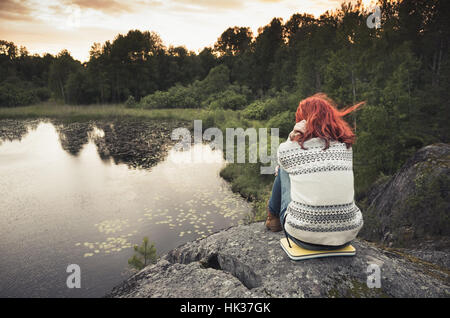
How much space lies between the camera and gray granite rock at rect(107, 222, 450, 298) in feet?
8.41

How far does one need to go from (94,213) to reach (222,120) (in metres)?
17.0

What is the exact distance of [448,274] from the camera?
3.16 m

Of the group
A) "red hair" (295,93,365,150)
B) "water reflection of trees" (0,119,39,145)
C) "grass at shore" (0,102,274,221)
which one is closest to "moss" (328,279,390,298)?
"red hair" (295,93,365,150)

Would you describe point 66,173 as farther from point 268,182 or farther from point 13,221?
point 268,182

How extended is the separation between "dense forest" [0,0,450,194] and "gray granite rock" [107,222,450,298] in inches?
328

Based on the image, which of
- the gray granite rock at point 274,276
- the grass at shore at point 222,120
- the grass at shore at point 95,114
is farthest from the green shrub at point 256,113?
the gray granite rock at point 274,276

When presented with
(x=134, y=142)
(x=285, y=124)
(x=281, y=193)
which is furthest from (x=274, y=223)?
(x=134, y=142)

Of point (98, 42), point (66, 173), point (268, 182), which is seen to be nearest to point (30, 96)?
point (98, 42)

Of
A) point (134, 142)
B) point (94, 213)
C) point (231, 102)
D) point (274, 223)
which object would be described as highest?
point (231, 102)

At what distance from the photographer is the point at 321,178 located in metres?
2.49

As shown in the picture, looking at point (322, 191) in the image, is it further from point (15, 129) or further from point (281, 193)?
point (15, 129)

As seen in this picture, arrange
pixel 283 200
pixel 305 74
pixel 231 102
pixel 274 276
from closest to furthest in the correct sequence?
pixel 274 276 < pixel 283 200 < pixel 305 74 < pixel 231 102

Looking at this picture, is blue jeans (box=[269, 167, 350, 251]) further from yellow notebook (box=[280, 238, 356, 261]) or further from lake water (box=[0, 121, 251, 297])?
lake water (box=[0, 121, 251, 297])

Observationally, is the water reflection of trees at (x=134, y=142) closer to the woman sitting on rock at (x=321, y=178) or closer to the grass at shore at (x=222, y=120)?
the grass at shore at (x=222, y=120)
